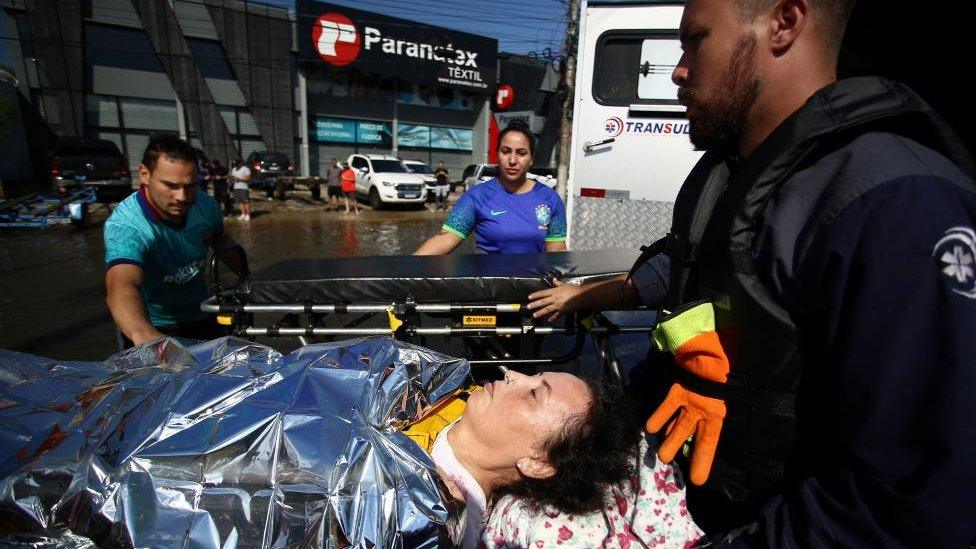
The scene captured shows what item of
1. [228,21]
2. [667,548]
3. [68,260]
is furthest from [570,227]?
[228,21]

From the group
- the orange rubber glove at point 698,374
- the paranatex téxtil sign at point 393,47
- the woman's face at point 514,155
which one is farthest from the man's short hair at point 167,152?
the paranatex téxtil sign at point 393,47

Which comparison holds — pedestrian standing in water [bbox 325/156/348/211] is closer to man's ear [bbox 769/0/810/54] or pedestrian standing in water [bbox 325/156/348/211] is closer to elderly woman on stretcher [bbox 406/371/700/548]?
elderly woman on stretcher [bbox 406/371/700/548]

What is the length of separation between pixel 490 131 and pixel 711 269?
30.1 meters

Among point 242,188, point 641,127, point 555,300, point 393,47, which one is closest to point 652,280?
point 555,300

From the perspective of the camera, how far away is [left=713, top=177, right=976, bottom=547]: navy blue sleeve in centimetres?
77

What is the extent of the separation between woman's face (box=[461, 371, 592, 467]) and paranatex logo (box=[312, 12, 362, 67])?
25.7 meters

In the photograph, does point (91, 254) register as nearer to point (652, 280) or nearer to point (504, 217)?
point (504, 217)

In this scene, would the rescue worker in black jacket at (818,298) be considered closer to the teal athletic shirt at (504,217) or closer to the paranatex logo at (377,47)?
the teal athletic shirt at (504,217)

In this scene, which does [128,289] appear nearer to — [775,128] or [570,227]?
[775,128]

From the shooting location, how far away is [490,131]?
29.9 m

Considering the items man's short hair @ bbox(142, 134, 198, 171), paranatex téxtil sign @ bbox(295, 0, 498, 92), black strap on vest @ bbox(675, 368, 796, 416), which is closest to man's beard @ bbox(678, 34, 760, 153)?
black strap on vest @ bbox(675, 368, 796, 416)

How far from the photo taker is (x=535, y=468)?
65.4 inches

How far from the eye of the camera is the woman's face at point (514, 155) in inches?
136

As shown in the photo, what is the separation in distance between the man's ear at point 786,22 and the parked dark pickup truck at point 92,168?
17027 mm
